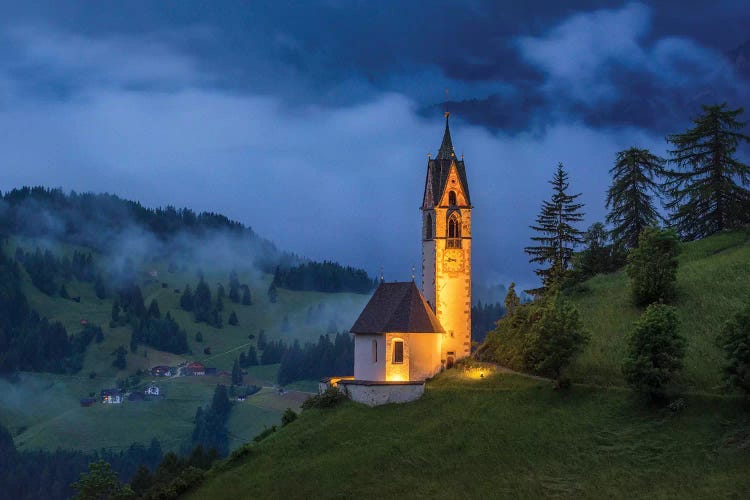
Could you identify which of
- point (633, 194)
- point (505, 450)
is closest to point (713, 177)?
point (633, 194)

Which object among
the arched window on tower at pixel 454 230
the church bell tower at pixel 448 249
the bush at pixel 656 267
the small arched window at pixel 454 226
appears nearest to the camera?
the bush at pixel 656 267

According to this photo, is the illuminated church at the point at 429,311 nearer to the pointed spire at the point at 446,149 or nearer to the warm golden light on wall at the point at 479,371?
the pointed spire at the point at 446,149

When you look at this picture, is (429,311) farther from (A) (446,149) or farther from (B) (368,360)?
(A) (446,149)

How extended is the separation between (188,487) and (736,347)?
4311cm

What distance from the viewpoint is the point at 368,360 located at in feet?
270

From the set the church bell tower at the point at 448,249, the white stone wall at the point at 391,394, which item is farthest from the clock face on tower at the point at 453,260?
the white stone wall at the point at 391,394

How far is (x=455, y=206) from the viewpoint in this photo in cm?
8819

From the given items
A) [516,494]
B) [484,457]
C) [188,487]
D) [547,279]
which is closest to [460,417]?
A: [484,457]

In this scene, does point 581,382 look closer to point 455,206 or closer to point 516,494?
point 516,494

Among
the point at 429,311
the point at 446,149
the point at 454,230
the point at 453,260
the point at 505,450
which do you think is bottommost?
the point at 505,450

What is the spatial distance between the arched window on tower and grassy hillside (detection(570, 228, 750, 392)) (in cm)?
1366

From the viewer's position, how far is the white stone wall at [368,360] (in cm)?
8046

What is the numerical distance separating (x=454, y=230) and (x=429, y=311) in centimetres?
960

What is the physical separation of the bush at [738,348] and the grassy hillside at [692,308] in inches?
149
